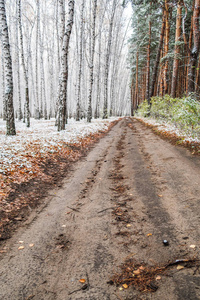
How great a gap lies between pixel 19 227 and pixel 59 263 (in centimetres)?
120

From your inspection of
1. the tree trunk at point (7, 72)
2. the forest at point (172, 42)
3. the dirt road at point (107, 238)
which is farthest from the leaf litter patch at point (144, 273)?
the tree trunk at point (7, 72)

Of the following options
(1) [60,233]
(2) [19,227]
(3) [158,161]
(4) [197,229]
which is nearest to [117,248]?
(1) [60,233]

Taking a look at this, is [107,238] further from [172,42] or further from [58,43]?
[58,43]

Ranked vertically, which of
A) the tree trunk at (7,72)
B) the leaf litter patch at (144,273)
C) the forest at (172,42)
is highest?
the forest at (172,42)

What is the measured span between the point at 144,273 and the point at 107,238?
0.77 meters

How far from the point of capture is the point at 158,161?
574 cm

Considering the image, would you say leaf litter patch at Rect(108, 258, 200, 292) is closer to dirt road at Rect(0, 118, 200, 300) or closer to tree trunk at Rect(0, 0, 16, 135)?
dirt road at Rect(0, 118, 200, 300)

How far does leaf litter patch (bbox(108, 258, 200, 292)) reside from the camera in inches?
75.2

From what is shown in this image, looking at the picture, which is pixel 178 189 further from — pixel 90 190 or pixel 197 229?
pixel 90 190

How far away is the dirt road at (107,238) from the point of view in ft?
6.33

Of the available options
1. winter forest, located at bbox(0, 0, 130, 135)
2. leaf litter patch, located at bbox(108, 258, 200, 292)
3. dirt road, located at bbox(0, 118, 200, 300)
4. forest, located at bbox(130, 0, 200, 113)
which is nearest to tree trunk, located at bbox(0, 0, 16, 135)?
winter forest, located at bbox(0, 0, 130, 135)

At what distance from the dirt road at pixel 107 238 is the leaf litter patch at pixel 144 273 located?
0.07 feet

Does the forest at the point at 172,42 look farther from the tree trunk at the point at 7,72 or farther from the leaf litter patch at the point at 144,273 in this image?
the tree trunk at the point at 7,72

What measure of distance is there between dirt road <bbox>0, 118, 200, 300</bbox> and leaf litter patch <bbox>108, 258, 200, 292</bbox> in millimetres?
22
